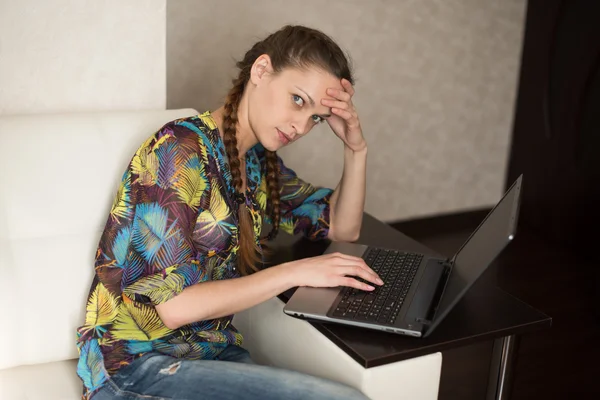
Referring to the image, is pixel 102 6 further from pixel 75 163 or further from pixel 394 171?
pixel 394 171

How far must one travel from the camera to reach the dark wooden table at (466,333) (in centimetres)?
147

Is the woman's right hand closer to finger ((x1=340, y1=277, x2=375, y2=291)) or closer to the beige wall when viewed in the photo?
finger ((x1=340, y1=277, x2=375, y2=291))

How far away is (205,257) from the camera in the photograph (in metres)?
1.69

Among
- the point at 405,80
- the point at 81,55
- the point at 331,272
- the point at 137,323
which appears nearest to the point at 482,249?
the point at 331,272

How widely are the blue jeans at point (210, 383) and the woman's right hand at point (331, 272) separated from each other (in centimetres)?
18

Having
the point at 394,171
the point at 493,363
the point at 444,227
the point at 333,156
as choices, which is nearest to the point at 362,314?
the point at 493,363

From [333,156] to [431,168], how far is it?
0.55m

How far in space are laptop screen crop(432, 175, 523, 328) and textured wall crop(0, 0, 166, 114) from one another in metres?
0.88

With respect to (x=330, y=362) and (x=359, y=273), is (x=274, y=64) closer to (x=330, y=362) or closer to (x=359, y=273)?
(x=359, y=273)

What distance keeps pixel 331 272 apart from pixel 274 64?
432 millimetres

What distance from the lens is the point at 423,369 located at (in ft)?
5.03

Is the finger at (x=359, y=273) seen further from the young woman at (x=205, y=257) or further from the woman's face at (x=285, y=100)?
the woman's face at (x=285, y=100)

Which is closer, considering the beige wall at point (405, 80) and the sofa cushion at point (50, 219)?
the sofa cushion at point (50, 219)

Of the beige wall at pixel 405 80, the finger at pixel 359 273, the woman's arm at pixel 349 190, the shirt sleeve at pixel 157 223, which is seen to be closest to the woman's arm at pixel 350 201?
the woman's arm at pixel 349 190
